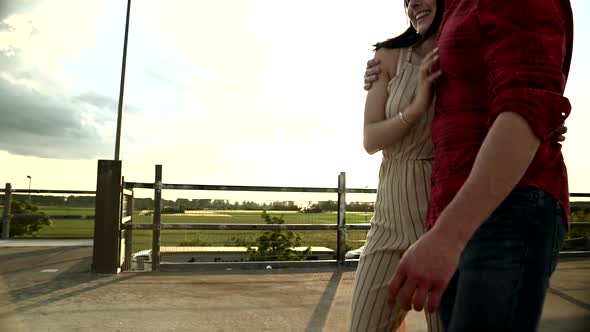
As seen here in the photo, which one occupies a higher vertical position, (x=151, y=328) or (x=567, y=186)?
(x=567, y=186)

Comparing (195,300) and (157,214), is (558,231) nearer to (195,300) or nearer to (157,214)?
(195,300)

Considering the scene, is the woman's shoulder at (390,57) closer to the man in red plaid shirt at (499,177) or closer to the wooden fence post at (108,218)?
the man in red plaid shirt at (499,177)

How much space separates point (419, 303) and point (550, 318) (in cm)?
330

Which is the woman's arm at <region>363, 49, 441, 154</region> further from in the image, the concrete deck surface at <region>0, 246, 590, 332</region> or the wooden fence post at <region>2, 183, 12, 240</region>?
the wooden fence post at <region>2, 183, 12, 240</region>

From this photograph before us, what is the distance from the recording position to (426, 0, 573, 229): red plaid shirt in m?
0.70

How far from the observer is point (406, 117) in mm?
1264

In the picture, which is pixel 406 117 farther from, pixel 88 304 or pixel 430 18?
pixel 88 304

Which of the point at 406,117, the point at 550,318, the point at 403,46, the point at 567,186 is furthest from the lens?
the point at 550,318

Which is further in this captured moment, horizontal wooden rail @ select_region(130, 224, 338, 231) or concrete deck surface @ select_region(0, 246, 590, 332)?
horizontal wooden rail @ select_region(130, 224, 338, 231)

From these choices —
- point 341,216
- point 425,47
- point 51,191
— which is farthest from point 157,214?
point 425,47

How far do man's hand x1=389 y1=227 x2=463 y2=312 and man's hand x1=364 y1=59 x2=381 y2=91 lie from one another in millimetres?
851

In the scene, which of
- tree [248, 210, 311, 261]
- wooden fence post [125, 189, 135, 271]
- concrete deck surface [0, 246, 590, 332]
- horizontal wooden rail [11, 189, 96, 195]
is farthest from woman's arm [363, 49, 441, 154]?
horizontal wooden rail [11, 189, 96, 195]

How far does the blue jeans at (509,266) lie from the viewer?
2.34 feet

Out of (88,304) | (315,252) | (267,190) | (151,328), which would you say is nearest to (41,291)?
(88,304)
